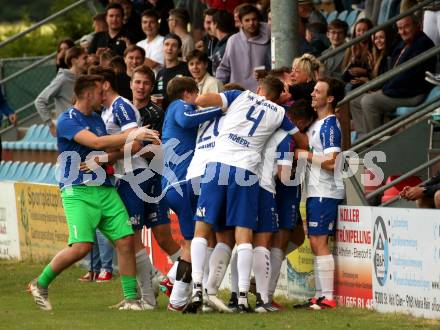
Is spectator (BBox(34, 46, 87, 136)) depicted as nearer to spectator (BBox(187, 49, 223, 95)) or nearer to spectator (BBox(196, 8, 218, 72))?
spectator (BBox(196, 8, 218, 72))

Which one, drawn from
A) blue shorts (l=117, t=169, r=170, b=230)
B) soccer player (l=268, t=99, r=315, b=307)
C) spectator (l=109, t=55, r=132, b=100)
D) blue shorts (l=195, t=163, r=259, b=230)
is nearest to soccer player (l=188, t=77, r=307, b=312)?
blue shorts (l=195, t=163, r=259, b=230)

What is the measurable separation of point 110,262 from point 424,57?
418 centimetres

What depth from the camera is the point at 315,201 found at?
39.2 feet

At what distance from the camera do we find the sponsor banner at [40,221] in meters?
16.0

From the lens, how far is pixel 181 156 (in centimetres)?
1205

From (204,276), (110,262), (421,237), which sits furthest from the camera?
(110,262)

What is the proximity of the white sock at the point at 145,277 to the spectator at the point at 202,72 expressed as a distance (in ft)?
9.80

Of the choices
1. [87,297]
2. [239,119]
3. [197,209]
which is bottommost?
[87,297]

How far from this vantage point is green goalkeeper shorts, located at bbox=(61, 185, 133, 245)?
11.6 meters

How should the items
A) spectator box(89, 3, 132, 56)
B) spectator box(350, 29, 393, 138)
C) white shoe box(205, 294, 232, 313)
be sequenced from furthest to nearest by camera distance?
spectator box(89, 3, 132, 56) → spectator box(350, 29, 393, 138) → white shoe box(205, 294, 232, 313)

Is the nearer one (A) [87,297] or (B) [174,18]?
(A) [87,297]

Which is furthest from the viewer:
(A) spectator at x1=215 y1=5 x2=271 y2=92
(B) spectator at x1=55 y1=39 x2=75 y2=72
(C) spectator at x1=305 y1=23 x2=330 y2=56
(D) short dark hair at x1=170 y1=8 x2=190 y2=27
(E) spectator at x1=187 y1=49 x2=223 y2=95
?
(B) spectator at x1=55 y1=39 x2=75 y2=72

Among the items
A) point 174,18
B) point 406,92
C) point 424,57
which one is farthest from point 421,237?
point 174,18

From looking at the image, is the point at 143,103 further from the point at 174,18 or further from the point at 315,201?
the point at 174,18
